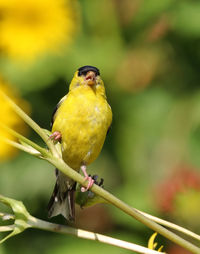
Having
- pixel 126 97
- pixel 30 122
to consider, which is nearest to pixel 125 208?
pixel 30 122

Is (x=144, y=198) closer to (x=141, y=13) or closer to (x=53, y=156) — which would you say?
(x=141, y=13)

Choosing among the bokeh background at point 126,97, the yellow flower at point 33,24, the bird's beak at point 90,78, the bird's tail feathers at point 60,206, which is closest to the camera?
the yellow flower at point 33,24

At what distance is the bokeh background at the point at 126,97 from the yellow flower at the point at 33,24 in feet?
1.98

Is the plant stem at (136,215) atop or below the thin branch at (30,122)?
below

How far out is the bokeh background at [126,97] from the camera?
3.21 metres

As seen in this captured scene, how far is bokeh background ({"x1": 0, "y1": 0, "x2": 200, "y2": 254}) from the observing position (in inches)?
126

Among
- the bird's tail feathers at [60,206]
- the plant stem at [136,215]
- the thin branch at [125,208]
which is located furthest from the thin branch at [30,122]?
the bird's tail feathers at [60,206]

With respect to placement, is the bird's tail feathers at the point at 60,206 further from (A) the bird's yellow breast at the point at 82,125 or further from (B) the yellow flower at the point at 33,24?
(B) the yellow flower at the point at 33,24

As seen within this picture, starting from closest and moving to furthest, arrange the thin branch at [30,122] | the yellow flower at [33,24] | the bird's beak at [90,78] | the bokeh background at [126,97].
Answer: the thin branch at [30,122], the yellow flower at [33,24], the bird's beak at [90,78], the bokeh background at [126,97]

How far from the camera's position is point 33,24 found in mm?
2186

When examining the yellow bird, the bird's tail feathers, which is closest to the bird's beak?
the yellow bird

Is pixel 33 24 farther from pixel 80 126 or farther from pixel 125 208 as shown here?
pixel 125 208

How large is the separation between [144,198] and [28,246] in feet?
2.42

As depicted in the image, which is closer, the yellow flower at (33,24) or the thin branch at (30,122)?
the thin branch at (30,122)
